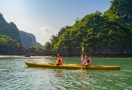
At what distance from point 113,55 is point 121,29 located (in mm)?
13739

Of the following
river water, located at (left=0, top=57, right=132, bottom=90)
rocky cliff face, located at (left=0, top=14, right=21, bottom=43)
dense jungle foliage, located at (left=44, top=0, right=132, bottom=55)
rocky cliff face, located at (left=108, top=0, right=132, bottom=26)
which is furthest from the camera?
rocky cliff face, located at (left=0, top=14, right=21, bottom=43)

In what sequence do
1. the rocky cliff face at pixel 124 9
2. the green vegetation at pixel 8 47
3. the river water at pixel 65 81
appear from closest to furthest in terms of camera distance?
the river water at pixel 65 81 < the green vegetation at pixel 8 47 < the rocky cliff face at pixel 124 9

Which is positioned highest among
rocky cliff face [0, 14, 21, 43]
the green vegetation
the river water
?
rocky cliff face [0, 14, 21, 43]

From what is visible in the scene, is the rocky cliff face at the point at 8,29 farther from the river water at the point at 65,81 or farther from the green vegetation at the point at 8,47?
the river water at the point at 65,81

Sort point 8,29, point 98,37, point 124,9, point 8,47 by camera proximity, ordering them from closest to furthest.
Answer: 1. point 98,37
2. point 8,47
3. point 124,9
4. point 8,29

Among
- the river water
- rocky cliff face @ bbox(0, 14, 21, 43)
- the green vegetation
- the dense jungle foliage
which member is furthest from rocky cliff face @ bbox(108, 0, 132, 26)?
the river water

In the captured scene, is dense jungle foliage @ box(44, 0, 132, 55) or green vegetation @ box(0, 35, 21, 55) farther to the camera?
green vegetation @ box(0, 35, 21, 55)

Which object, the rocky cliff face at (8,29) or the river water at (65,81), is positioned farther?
the rocky cliff face at (8,29)

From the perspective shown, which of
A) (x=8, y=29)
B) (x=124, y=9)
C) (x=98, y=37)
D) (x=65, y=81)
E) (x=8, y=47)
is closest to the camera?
(x=65, y=81)

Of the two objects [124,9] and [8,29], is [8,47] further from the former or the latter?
[8,29]


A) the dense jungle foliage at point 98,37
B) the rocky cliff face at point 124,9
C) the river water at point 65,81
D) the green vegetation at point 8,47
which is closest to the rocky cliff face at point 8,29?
the green vegetation at point 8,47

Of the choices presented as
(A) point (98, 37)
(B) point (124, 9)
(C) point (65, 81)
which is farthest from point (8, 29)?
(C) point (65, 81)

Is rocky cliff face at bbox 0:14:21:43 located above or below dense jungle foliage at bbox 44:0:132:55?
above

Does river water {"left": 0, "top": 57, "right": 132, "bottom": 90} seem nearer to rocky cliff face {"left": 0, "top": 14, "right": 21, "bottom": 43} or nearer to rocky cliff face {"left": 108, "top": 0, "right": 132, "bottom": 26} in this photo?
rocky cliff face {"left": 108, "top": 0, "right": 132, "bottom": 26}
